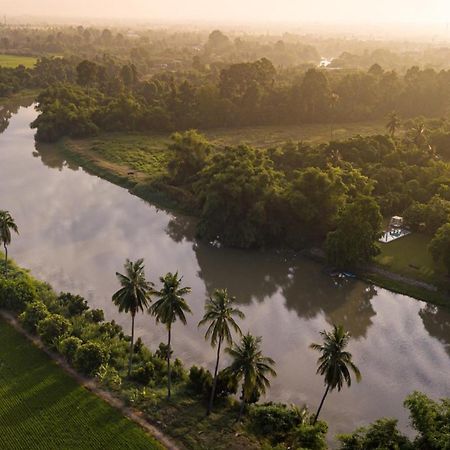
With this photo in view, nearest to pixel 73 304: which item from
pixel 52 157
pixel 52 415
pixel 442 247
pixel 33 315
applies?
pixel 33 315

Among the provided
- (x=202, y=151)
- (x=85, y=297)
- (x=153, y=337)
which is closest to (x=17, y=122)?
(x=202, y=151)

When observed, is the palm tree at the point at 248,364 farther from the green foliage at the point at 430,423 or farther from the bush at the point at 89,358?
the bush at the point at 89,358

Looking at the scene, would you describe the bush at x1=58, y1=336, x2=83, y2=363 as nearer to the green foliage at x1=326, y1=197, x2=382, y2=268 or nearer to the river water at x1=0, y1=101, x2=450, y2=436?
the river water at x1=0, y1=101, x2=450, y2=436

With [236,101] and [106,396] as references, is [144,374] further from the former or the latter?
[236,101]

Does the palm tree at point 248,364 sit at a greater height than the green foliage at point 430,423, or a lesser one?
greater

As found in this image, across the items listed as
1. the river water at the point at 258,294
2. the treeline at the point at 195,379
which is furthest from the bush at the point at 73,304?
the river water at the point at 258,294

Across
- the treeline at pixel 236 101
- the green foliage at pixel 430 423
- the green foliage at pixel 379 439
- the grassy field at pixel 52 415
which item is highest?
the treeline at pixel 236 101

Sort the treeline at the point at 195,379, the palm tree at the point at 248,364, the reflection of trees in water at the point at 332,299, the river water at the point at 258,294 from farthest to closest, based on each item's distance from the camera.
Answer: the reflection of trees in water at the point at 332,299 → the river water at the point at 258,294 → the palm tree at the point at 248,364 → the treeline at the point at 195,379

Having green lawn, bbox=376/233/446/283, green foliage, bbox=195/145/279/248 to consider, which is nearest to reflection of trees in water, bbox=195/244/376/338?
green foliage, bbox=195/145/279/248
